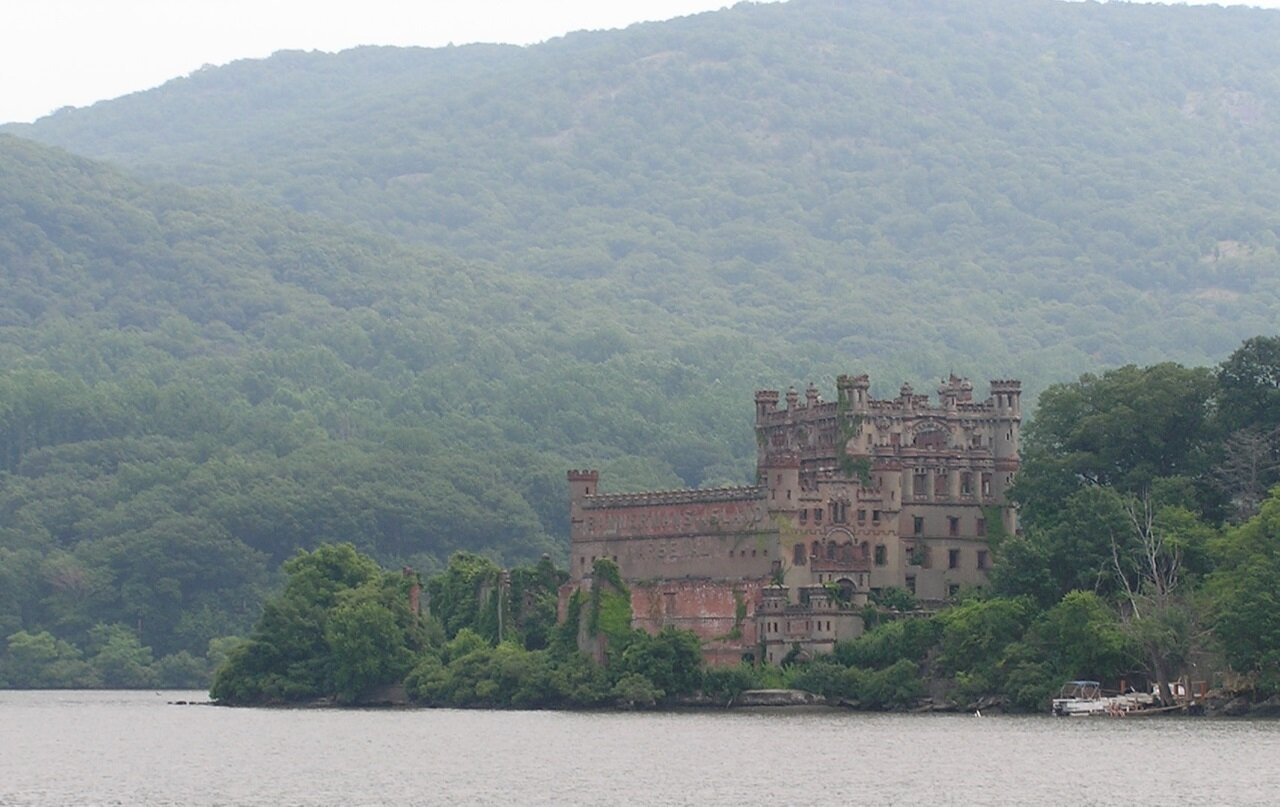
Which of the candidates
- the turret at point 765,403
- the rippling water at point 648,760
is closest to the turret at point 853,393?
the turret at point 765,403

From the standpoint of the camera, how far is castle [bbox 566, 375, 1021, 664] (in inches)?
5251

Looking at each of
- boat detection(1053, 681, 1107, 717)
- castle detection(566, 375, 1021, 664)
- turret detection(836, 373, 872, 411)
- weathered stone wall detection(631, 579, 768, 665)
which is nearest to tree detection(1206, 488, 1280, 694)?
boat detection(1053, 681, 1107, 717)

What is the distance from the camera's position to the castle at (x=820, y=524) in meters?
133

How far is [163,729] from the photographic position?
12925 cm

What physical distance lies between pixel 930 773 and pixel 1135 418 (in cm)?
4541

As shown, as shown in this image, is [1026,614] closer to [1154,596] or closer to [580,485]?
[1154,596]

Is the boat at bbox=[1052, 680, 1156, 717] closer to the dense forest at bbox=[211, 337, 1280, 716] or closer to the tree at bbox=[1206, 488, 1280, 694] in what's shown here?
the dense forest at bbox=[211, 337, 1280, 716]

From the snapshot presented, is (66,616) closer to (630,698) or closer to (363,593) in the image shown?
(363,593)

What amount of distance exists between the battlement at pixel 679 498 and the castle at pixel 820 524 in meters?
0.10

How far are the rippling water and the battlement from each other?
1403 cm

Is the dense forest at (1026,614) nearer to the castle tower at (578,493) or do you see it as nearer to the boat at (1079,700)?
the boat at (1079,700)

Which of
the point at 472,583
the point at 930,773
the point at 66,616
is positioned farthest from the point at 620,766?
the point at 66,616

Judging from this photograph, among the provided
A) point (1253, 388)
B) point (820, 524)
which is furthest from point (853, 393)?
point (1253, 388)

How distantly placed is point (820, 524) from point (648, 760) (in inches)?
1405
